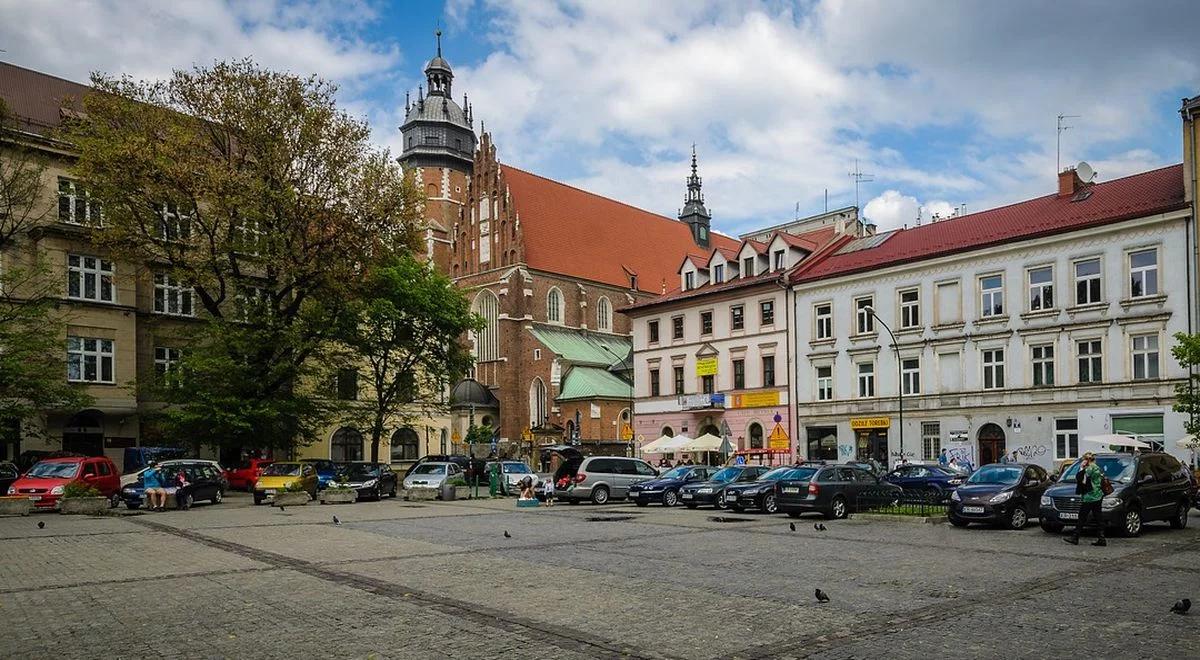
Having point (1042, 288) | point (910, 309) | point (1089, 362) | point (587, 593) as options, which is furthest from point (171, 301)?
point (1089, 362)

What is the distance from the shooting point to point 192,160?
115ft

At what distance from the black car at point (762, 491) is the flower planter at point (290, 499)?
13554 millimetres

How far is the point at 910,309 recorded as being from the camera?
4422 cm

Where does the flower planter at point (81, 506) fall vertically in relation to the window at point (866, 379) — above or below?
below

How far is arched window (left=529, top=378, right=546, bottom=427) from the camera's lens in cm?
7069

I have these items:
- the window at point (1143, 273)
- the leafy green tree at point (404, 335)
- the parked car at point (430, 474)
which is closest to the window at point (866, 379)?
the window at point (1143, 273)

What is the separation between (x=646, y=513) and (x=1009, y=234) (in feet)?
76.2

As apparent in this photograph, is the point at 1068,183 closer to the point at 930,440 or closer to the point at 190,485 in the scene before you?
the point at 930,440

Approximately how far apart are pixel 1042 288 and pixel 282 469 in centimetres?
3100

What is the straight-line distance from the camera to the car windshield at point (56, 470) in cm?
2792

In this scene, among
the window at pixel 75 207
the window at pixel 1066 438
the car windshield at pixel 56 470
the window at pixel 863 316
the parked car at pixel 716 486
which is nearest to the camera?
the car windshield at pixel 56 470

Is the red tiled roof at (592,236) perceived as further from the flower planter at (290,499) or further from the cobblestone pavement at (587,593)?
the cobblestone pavement at (587,593)

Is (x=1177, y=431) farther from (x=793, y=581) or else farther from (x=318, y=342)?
(x=318, y=342)

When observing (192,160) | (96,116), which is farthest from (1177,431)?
(96,116)
